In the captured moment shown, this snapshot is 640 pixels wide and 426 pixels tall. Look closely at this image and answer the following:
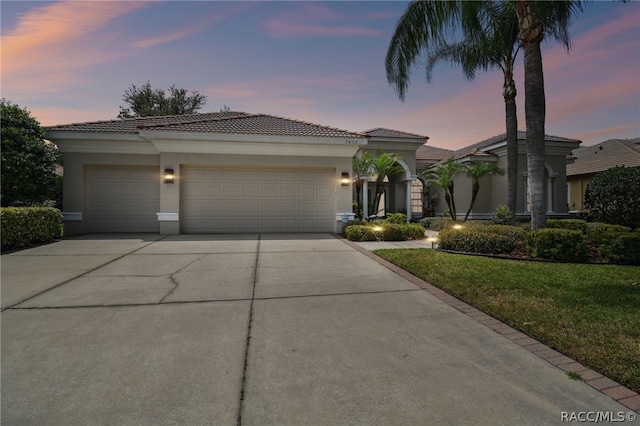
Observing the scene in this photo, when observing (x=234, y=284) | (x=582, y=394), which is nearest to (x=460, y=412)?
(x=582, y=394)

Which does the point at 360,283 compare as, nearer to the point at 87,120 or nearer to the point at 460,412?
the point at 460,412

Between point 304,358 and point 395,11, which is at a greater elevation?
point 395,11

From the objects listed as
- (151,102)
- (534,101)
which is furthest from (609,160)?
(151,102)

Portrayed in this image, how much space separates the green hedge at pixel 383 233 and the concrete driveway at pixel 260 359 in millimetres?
4980

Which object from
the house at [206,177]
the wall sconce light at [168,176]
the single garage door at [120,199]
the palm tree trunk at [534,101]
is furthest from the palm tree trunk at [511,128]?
the single garage door at [120,199]

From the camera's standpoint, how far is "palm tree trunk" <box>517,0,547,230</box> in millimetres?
8445

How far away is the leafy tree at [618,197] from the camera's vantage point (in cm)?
1241

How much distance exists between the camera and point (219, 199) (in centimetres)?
1194

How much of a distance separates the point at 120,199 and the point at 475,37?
1607 centimetres

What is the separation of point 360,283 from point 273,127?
894 centimetres

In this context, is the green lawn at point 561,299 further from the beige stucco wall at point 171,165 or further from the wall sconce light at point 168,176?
the wall sconce light at point 168,176

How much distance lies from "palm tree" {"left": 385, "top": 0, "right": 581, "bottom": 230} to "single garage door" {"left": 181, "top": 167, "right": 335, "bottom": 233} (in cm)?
491

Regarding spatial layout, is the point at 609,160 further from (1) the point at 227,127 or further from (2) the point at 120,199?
(2) the point at 120,199

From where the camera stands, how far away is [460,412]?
2.07 meters
